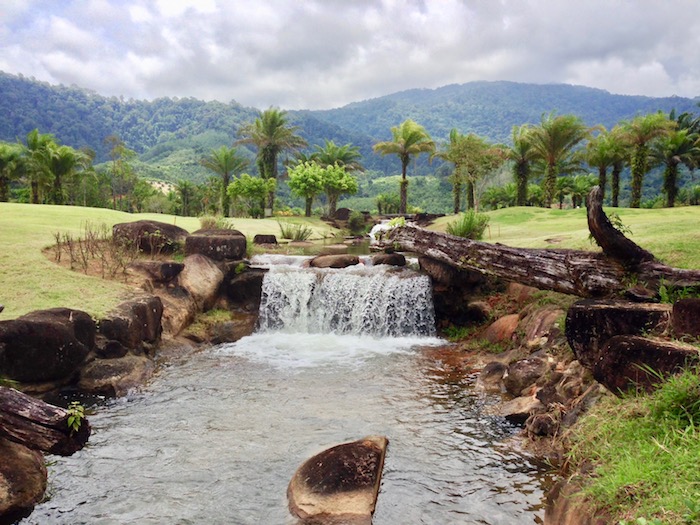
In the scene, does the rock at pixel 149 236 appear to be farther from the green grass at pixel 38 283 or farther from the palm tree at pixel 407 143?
the palm tree at pixel 407 143

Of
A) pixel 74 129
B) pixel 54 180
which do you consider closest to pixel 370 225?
pixel 54 180

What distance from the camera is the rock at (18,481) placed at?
457cm

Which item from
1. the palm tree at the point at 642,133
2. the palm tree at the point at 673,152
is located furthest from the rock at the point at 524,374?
the palm tree at the point at 673,152

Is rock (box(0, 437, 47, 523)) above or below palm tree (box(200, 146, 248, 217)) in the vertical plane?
below

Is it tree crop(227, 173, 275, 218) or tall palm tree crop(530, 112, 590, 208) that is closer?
tall palm tree crop(530, 112, 590, 208)

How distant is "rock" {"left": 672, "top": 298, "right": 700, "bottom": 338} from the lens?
484 cm

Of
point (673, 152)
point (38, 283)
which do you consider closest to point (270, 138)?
point (673, 152)

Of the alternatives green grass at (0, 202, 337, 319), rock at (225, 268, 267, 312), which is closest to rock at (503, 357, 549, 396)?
green grass at (0, 202, 337, 319)

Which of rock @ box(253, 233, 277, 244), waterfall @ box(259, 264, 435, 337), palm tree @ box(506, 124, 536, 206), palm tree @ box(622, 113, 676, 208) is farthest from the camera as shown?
palm tree @ box(506, 124, 536, 206)

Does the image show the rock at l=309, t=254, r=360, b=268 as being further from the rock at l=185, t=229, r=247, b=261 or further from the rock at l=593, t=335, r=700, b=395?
the rock at l=593, t=335, r=700, b=395

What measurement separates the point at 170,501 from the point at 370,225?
126 ft

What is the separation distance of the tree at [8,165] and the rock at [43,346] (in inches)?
1332

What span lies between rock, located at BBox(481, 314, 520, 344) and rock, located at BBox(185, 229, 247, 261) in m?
7.55

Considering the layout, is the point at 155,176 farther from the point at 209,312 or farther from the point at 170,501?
the point at 170,501
